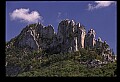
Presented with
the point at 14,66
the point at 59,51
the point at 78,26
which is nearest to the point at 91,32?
the point at 78,26

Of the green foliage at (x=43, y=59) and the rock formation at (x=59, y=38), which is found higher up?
the rock formation at (x=59, y=38)

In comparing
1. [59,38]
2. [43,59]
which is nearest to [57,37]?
[59,38]

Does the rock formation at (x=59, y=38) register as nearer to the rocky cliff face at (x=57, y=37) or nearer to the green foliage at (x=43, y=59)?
the rocky cliff face at (x=57, y=37)

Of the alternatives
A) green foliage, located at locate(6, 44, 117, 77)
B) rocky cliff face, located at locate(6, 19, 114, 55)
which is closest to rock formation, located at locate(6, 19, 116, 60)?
rocky cliff face, located at locate(6, 19, 114, 55)

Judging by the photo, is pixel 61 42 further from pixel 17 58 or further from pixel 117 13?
pixel 117 13

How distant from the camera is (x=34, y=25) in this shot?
25.3m

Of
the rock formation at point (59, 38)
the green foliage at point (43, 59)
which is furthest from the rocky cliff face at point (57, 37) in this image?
the green foliage at point (43, 59)

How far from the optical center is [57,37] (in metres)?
24.1

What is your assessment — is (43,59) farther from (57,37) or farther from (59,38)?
(57,37)

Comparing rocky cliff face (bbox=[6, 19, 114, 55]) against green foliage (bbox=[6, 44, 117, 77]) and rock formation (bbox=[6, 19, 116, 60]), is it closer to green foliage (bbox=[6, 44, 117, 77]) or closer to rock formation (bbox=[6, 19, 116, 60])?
rock formation (bbox=[6, 19, 116, 60])

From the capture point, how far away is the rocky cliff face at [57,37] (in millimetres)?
21812

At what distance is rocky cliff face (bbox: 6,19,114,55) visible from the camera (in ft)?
71.6
